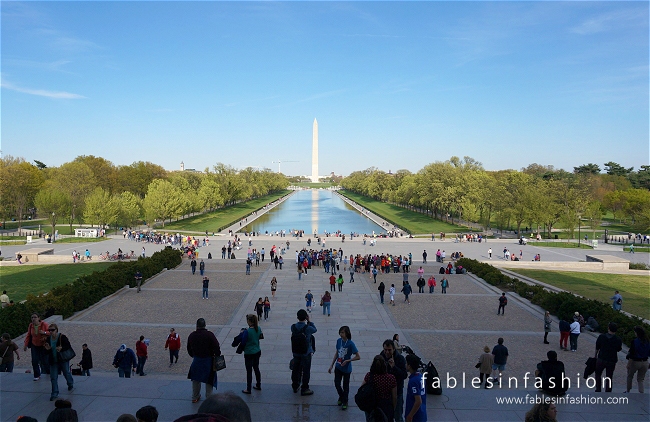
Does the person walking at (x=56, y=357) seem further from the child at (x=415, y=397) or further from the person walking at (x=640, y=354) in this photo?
the person walking at (x=640, y=354)

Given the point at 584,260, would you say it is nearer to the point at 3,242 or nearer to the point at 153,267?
the point at 153,267

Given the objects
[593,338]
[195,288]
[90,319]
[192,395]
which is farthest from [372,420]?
[195,288]

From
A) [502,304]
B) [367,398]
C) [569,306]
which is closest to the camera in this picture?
[367,398]

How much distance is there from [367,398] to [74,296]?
17711 millimetres

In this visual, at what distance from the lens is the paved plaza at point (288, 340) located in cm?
773

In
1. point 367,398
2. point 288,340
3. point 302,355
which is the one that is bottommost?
point 288,340

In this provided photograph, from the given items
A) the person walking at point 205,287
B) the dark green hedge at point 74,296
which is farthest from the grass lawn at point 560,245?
the dark green hedge at point 74,296

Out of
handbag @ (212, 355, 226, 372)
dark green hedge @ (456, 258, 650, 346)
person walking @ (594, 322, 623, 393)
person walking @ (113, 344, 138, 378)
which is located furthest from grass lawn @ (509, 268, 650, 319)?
person walking @ (113, 344, 138, 378)

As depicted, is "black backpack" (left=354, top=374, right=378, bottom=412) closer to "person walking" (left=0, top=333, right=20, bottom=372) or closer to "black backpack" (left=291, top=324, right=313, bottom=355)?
"black backpack" (left=291, top=324, right=313, bottom=355)

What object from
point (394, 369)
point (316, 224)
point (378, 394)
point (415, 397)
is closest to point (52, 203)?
point (316, 224)

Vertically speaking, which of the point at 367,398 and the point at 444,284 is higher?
the point at 367,398

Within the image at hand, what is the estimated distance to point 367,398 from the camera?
5.76m

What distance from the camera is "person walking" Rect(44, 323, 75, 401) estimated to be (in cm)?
796

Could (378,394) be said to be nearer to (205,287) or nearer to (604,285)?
(205,287)
